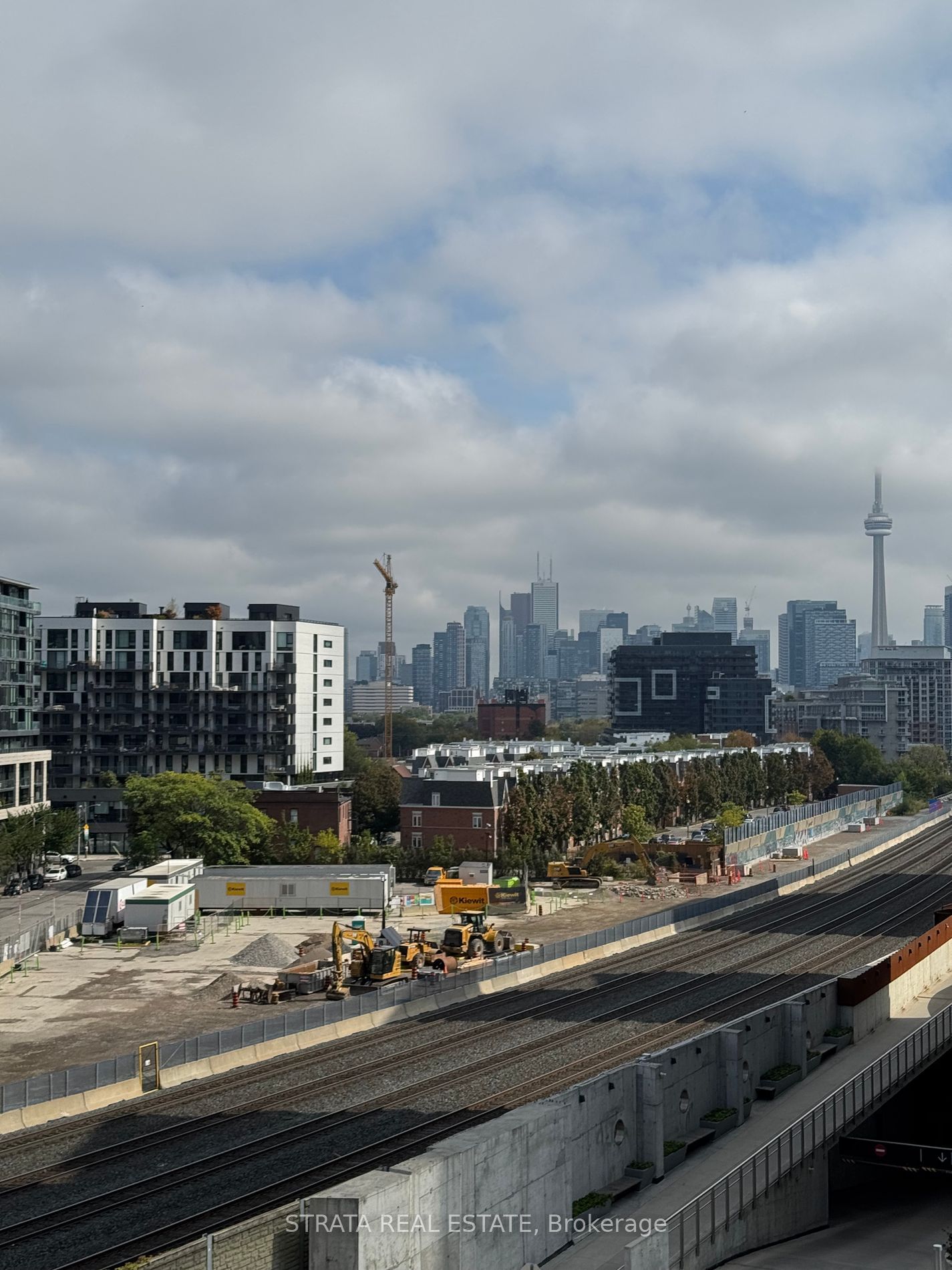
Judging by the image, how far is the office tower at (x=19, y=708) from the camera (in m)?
115

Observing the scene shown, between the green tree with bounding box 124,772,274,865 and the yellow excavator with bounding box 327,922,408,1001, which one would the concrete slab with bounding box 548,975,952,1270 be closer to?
the yellow excavator with bounding box 327,922,408,1001

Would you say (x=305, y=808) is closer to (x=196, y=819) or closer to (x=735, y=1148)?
(x=196, y=819)

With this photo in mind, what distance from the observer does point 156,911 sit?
74.7 meters

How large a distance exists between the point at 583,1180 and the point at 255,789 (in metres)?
91.3

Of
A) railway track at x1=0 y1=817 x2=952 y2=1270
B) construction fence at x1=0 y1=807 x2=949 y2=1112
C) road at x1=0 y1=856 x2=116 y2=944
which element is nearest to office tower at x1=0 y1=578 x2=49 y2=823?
road at x1=0 y1=856 x2=116 y2=944

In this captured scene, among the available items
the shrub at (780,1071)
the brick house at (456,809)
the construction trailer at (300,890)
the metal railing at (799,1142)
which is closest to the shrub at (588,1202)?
the metal railing at (799,1142)

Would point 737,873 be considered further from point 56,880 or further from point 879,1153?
point 879,1153

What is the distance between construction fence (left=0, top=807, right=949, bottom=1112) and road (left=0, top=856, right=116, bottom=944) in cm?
2899

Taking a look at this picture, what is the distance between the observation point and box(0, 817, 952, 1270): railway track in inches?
1198

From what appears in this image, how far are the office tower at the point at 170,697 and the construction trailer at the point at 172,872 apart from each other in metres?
54.5

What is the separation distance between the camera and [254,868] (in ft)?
291

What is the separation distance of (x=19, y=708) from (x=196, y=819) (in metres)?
32.6

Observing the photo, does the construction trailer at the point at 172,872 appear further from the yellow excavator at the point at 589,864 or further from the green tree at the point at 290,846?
the yellow excavator at the point at 589,864

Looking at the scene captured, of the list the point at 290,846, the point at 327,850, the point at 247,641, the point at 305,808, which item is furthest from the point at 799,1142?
the point at 247,641
